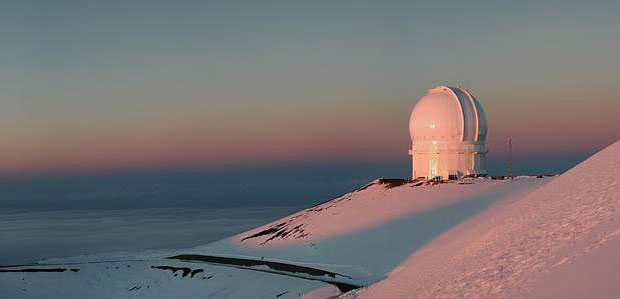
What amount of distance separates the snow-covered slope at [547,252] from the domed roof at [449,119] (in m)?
30.8

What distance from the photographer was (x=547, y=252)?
16531 millimetres

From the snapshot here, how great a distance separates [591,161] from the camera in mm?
27000

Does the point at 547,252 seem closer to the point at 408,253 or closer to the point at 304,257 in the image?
the point at 408,253

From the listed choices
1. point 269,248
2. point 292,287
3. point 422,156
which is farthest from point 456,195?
point 292,287

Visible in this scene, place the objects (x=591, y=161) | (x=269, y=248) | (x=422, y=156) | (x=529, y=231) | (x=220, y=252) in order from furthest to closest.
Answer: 1. (x=422, y=156)
2. (x=220, y=252)
3. (x=269, y=248)
4. (x=591, y=161)
5. (x=529, y=231)

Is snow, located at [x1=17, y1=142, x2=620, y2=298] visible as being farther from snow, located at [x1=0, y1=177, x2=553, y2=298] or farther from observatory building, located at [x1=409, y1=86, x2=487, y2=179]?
observatory building, located at [x1=409, y1=86, x2=487, y2=179]

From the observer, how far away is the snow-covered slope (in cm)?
1344

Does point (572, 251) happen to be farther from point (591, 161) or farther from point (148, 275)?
point (148, 275)

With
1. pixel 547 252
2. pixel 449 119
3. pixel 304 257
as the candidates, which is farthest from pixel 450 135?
Answer: pixel 547 252

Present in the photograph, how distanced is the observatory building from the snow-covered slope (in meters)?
30.9

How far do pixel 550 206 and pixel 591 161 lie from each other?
6.10 metres

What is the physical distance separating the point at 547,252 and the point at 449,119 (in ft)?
141

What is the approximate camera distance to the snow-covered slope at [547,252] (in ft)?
44.1

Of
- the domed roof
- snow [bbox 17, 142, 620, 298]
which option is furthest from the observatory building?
snow [bbox 17, 142, 620, 298]
